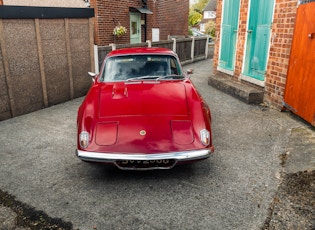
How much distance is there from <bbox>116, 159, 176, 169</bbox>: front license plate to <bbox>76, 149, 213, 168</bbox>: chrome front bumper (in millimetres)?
82

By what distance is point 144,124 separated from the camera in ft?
11.6

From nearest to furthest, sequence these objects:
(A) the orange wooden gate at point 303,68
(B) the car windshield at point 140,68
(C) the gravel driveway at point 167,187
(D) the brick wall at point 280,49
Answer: (C) the gravel driveway at point 167,187
(B) the car windshield at point 140,68
(A) the orange wooden gate at point 303,68
(D) the brick wall at point 280,49

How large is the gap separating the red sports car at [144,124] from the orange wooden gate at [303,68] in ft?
8.02

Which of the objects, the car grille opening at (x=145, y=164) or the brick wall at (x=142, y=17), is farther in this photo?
the brick wall at (x=142, y=17)

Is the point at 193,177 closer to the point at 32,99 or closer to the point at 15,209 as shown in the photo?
the point at 15,209

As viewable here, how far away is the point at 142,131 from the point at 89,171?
1077mm

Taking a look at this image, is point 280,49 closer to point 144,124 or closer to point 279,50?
point 279,50

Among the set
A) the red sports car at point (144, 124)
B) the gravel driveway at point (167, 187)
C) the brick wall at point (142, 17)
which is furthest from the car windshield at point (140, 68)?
the brick wall at point (142, 17)

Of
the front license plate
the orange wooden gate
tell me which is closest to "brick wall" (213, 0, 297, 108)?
the orange wooden gate

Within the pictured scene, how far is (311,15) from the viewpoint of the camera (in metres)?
5.29

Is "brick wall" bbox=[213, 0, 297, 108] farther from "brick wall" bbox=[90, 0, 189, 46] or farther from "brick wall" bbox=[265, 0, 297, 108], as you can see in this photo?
"brick wall" bbox=[90, 0, 189, 46]

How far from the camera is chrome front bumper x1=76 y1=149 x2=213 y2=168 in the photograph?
329cm

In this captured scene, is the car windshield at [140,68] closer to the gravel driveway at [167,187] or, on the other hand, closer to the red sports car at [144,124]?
the red sports car at [144,124]

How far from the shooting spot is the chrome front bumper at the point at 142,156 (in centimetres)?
329
